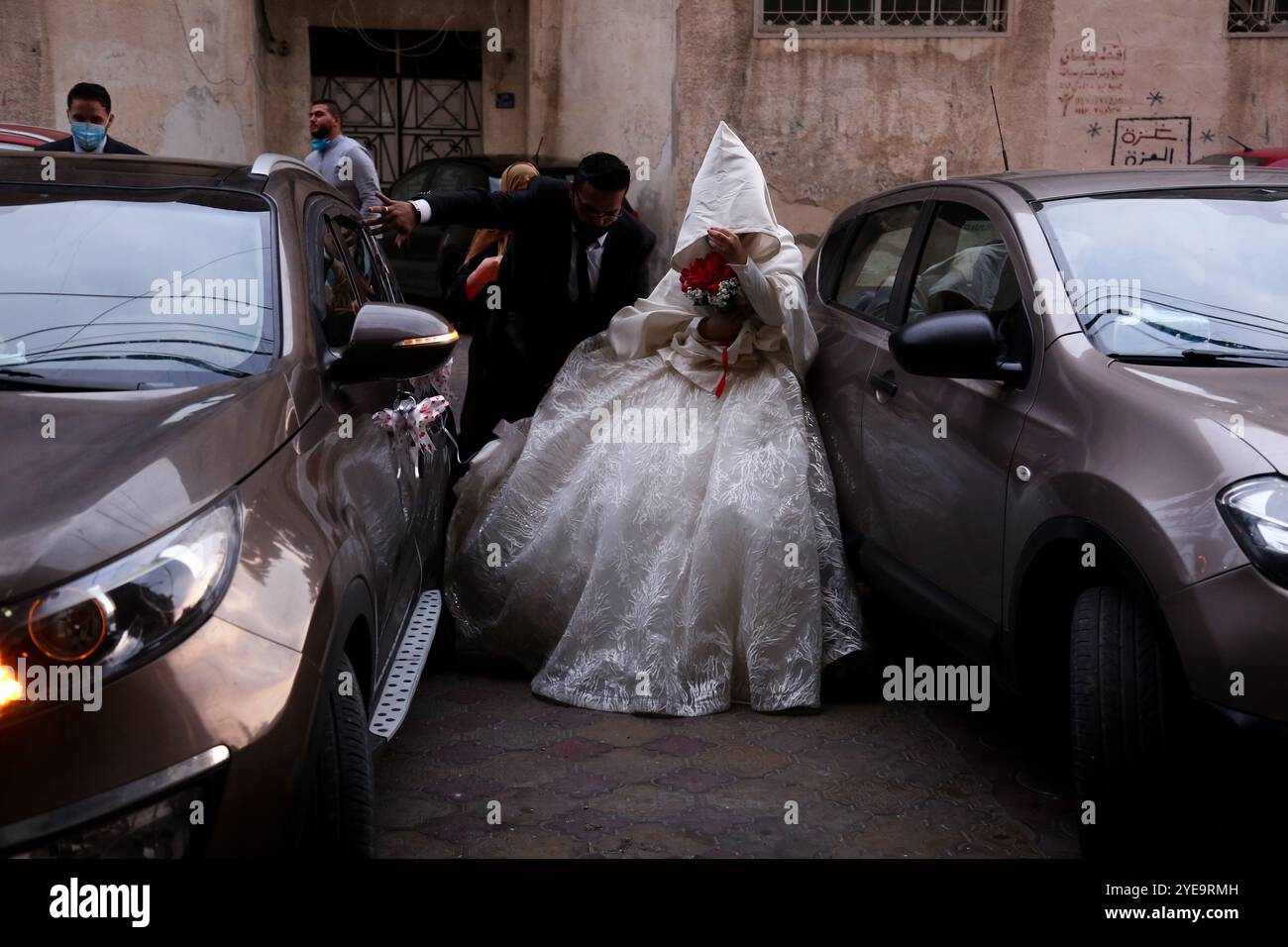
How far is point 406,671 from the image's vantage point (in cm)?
348

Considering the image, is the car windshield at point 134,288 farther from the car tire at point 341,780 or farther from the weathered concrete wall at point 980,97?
the weathered concrete wall at point 980,97

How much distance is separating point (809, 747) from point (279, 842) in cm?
215

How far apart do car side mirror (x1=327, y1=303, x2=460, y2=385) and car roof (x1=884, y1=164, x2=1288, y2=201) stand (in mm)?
1974

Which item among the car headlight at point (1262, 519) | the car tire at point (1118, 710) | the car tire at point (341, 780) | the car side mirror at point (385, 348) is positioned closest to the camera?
the car tire at point (341, 780)

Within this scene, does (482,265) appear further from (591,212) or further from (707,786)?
(707,786)

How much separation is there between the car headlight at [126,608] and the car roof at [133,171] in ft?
5.21

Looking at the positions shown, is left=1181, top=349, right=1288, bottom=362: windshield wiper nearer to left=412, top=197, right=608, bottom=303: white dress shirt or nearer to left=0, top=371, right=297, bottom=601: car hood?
left=0, top=371, right=297, bottom=601: car hood

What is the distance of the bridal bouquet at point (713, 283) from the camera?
4.93 metres

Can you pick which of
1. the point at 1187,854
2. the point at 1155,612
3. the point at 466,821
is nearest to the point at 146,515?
the point at 466,821

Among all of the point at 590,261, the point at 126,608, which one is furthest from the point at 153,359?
the point at 590,261

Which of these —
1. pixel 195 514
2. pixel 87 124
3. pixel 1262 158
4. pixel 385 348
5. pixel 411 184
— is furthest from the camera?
pixel 411 184

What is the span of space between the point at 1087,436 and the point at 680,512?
1.68m

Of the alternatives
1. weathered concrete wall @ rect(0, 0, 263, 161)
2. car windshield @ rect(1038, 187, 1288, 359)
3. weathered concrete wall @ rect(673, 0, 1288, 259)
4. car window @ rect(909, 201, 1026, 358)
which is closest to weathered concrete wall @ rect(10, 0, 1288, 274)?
weathered concrete wall @ rect(673, 0, 1288, 259)

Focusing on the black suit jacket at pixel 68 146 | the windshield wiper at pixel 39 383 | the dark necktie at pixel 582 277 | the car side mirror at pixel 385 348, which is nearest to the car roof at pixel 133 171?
the car side mirror at pixel 385 348
